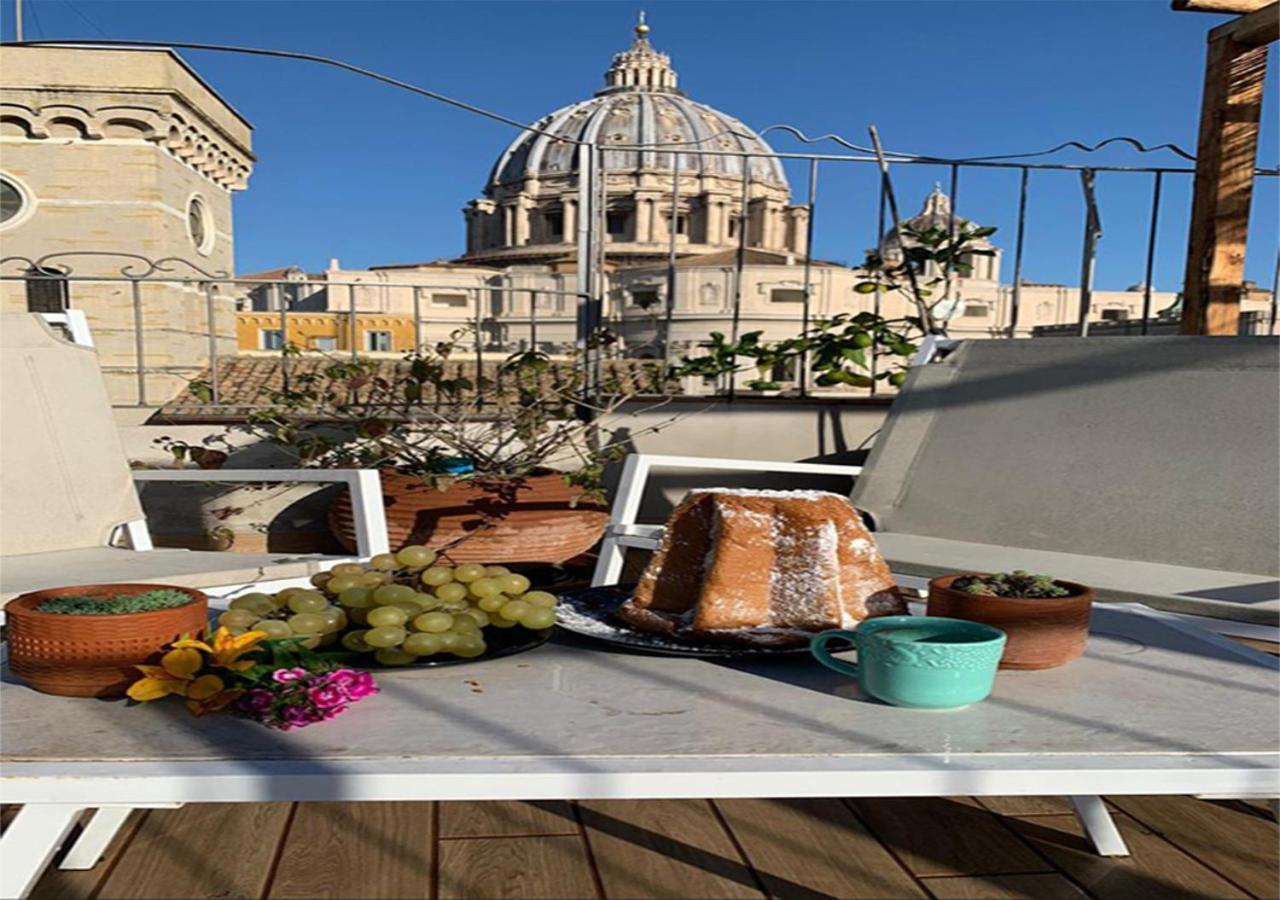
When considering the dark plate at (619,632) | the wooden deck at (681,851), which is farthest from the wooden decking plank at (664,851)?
the dark plate at (619,632)

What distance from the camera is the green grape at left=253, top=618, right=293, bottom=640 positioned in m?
0.96

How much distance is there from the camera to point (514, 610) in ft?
3.54

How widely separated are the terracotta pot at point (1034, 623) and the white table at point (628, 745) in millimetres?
49

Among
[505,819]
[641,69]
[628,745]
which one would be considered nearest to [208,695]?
[628,745]

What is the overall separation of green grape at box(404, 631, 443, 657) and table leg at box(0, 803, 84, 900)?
1.02 ft

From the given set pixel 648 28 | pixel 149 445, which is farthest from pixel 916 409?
pixel 648 28

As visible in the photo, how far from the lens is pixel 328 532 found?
147 inches

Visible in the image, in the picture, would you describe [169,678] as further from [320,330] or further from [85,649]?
[320,330]

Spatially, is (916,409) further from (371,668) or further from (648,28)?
(648,28)

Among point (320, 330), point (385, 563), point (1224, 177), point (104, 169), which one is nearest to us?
point (385, 563)

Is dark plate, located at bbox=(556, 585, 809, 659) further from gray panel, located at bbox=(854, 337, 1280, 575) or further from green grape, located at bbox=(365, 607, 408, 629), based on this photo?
gray panel, located at bbox=(854, 337, 1280, 575)

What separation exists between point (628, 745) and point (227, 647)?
1.27ft

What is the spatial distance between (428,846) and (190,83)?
29.2m

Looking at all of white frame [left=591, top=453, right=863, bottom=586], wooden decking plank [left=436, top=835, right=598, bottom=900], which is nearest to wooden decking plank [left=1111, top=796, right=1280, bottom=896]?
wooden decking plank [left=436, top=835, right=598, bottom=900]
